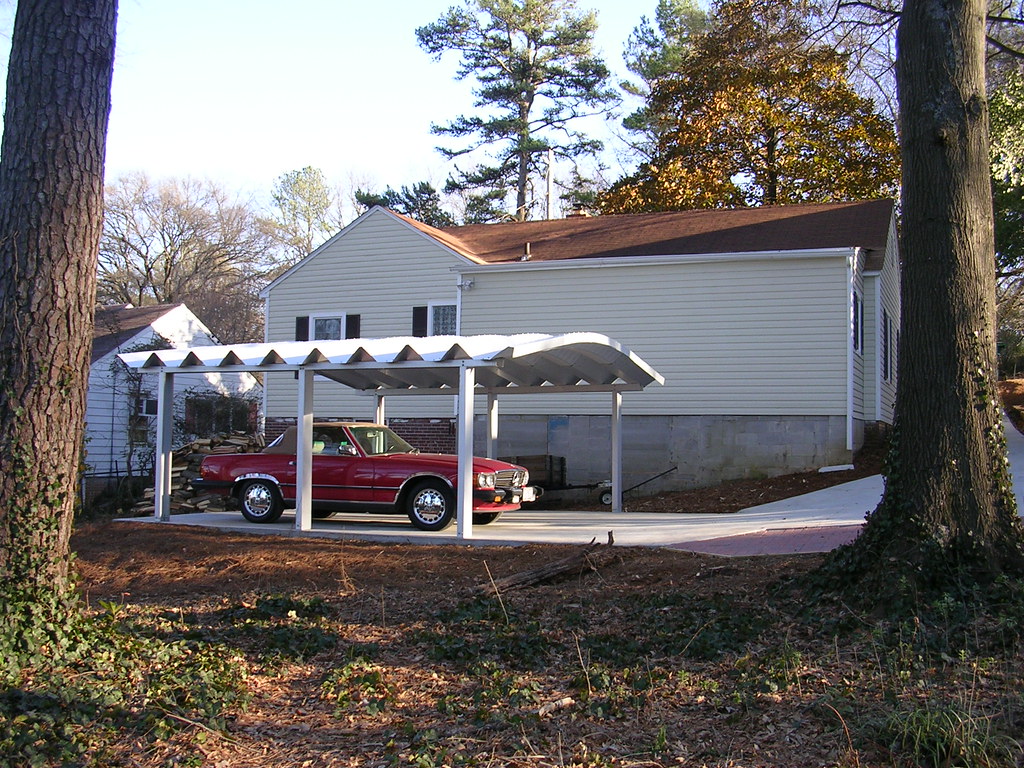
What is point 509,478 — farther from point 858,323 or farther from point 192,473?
point 192,473

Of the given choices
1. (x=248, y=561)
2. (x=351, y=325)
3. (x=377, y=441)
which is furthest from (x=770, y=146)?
(x=248, y=561)

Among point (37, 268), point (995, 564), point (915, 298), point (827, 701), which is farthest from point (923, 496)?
point (37, 268)

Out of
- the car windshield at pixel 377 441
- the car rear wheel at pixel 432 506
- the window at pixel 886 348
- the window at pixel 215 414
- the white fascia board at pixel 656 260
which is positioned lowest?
the car rear wheel at pixel 432 506

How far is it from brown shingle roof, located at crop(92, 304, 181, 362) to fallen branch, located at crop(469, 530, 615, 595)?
20340 millimetres

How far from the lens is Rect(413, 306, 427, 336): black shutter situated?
2122 cm

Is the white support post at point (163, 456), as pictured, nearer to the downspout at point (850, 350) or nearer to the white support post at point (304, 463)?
the white support post at point (304, 463)

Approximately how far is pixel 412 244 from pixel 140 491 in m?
9.74

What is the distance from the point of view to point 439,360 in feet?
38.6

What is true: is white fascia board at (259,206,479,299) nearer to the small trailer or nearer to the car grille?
the small trailer

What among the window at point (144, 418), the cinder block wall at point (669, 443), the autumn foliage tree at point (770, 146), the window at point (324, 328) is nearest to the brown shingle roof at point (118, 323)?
the window at point (144, 418)

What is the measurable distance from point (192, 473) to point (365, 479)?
946cm

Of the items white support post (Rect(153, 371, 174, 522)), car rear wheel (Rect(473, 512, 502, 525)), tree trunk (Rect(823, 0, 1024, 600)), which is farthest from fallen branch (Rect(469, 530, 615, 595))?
white support post (Rect(153, 371, 174, 522))

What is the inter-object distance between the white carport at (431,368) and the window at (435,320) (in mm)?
3713

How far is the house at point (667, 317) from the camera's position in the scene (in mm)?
18438
